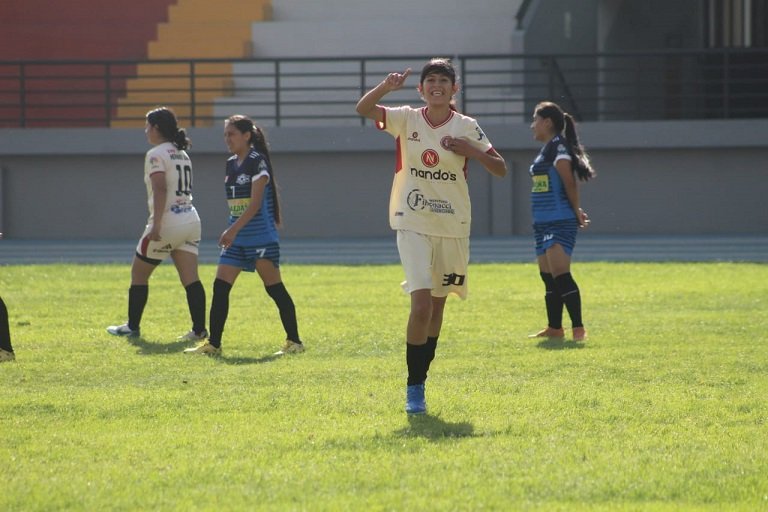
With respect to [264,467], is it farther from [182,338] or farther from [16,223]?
[16,223]

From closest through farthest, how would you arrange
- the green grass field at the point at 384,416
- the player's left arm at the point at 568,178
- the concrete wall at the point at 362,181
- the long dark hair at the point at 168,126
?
the green grass field at the point at 384,416 < the player's left arm at the point at 568,178 < the long dark hair at the point at 168,126 < the concrete wall at the point at 362,181

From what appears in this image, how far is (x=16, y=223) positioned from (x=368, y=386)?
1825cm

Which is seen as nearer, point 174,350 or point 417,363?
point 417,363

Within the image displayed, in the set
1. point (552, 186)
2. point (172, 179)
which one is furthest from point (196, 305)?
point (552, 186)

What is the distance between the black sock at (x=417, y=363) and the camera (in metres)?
6.73

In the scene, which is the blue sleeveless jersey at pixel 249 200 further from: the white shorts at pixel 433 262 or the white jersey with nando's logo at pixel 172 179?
the white shorts at pixel 433 262

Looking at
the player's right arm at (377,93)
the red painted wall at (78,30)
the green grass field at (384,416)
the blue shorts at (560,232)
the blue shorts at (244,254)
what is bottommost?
the green grass field at (384,416)

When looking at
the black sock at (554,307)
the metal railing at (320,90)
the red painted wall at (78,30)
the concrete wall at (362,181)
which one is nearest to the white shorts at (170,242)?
the black sock at (554,307)

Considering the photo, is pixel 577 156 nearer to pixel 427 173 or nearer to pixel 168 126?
pixel 168 126

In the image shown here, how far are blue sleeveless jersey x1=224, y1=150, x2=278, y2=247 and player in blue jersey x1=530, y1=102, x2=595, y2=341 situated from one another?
2.06 meters

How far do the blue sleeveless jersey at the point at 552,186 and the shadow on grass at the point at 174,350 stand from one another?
2.42 m

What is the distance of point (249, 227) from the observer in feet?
30.8

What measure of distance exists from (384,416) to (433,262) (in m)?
0.84

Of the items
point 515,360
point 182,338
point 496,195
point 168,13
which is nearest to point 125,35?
point 168,13
